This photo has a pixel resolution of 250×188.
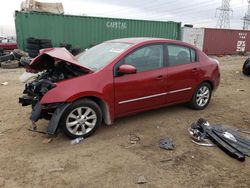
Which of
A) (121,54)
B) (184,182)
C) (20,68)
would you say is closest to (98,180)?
(184,182)

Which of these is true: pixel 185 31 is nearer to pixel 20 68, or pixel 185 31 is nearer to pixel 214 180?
pixel 20 68

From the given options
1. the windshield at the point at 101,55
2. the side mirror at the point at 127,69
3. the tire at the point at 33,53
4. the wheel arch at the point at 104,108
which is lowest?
the tire at the point at 33,53

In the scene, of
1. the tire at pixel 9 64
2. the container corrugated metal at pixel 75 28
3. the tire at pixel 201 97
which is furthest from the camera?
the container corrugated metal at pixel 75 28

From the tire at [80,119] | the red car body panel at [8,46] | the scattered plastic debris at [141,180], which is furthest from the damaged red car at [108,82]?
the red car body panel at [8,46]

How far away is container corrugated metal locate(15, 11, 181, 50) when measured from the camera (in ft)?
50.3

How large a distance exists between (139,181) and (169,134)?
65.0 inches

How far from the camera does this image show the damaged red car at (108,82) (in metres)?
4.51

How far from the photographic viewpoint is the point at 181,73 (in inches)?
229

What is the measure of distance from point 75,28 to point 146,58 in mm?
11729

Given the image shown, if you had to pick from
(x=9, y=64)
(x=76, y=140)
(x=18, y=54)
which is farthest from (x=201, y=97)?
(x=18, y=54)

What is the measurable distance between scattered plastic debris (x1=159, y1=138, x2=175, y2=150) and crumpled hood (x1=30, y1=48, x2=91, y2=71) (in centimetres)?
170

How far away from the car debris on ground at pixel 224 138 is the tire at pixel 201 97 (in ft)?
3.56

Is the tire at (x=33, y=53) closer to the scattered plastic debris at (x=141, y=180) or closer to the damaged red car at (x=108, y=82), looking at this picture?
the damaged red car at (x=108, y=82)

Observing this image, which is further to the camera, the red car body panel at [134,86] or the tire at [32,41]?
the tire at [32,41]
